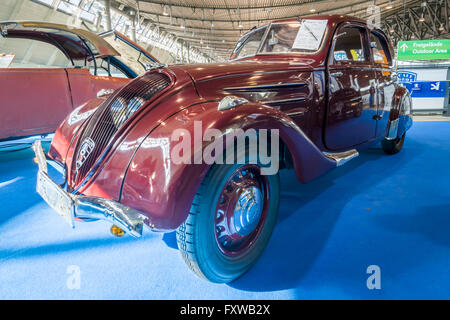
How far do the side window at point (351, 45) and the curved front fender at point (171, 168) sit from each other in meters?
1.92

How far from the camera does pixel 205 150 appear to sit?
118cm

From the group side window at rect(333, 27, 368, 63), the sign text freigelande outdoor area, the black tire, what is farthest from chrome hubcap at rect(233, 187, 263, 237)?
the sign text freigelande outdoor area

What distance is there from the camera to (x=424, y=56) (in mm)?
12695

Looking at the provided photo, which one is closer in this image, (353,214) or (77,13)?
(353,214)

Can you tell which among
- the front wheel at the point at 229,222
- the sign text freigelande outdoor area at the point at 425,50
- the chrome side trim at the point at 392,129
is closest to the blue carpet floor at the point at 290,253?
the front wheel at the point at 229,222

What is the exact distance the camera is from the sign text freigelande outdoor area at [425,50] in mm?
12508

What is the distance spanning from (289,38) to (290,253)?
182cm

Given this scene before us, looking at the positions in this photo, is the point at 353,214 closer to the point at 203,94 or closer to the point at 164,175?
the point at 203,94

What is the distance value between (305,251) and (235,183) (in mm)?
656

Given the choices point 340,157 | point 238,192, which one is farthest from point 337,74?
point 238,192

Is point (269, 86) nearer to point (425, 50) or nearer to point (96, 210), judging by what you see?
point (96, 210)

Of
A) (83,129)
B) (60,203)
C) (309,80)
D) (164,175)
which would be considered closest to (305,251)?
(164,175)

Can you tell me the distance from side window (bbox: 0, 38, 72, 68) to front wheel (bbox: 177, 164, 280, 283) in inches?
579

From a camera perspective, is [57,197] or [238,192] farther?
[238,192]
